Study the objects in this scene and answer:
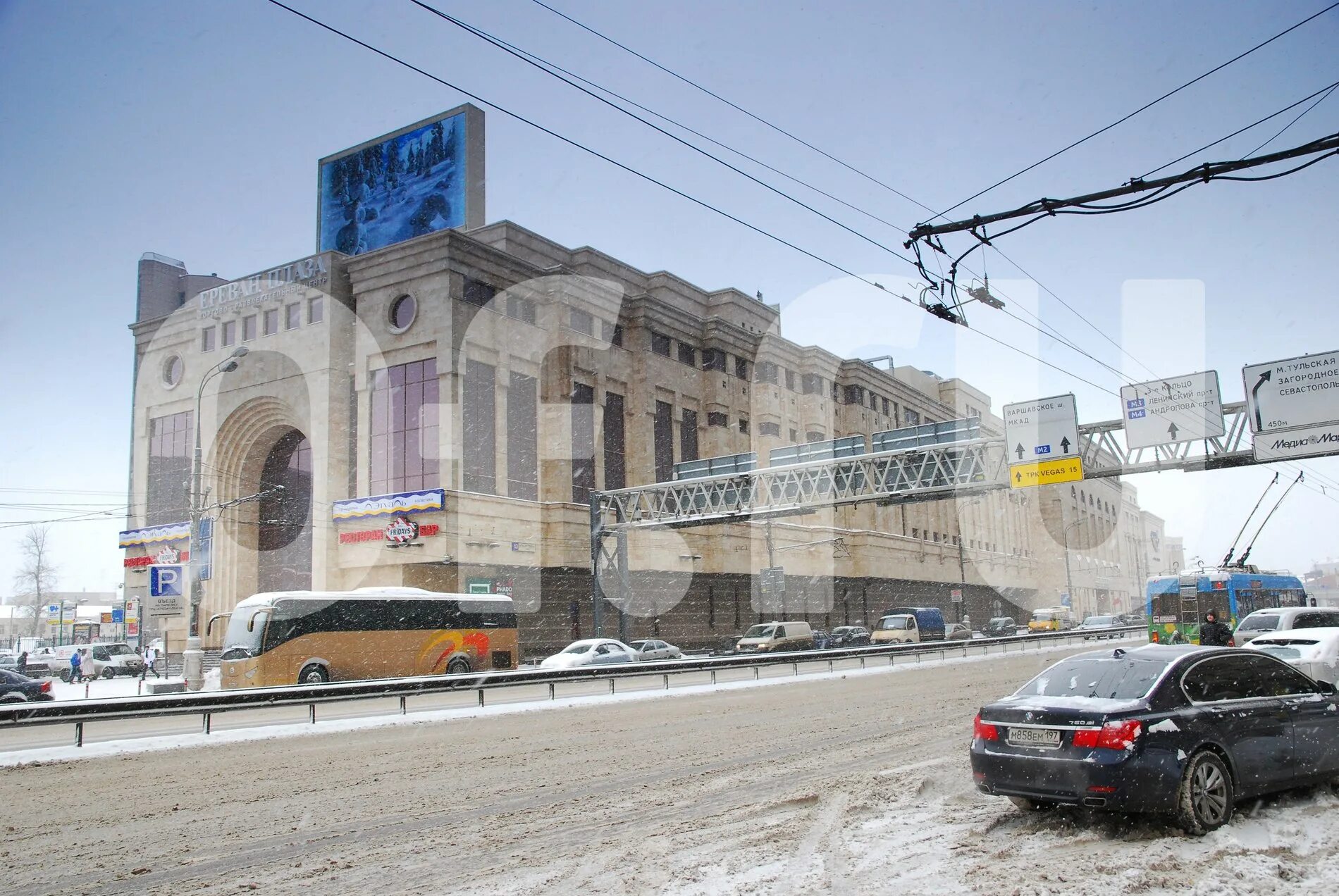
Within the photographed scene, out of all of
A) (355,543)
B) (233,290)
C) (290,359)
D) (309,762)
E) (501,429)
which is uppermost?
(233,290)

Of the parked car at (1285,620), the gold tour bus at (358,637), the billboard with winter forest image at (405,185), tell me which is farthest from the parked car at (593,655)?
the billboard with winter forest image at (405,185)

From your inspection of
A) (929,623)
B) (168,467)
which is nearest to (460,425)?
(168,467)

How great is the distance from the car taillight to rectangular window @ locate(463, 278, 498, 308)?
39535 millimetres

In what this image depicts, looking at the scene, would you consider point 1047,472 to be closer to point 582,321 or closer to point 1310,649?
point 1310,649

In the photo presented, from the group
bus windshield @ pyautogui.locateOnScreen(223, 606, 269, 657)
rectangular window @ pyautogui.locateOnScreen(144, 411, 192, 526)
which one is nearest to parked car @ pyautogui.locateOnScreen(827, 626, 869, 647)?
bus windshield @ pyautogui.locateOnScreen(223, 606, 269, 657)

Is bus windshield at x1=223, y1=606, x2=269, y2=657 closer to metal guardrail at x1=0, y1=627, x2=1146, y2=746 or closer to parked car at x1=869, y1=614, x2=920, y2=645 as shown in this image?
metal guardrail at x1=0, y1=627, x2=1146, y2=746

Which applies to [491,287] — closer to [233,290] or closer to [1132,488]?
[233,290]

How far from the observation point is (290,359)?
46.9 m

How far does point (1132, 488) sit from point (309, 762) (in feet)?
418

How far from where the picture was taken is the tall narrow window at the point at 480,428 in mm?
42594

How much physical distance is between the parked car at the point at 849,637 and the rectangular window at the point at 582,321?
19.5 meters

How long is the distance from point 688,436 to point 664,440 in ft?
8.09

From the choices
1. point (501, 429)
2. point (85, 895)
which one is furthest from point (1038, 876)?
point (501, 429)

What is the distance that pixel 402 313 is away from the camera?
45.1 metres
